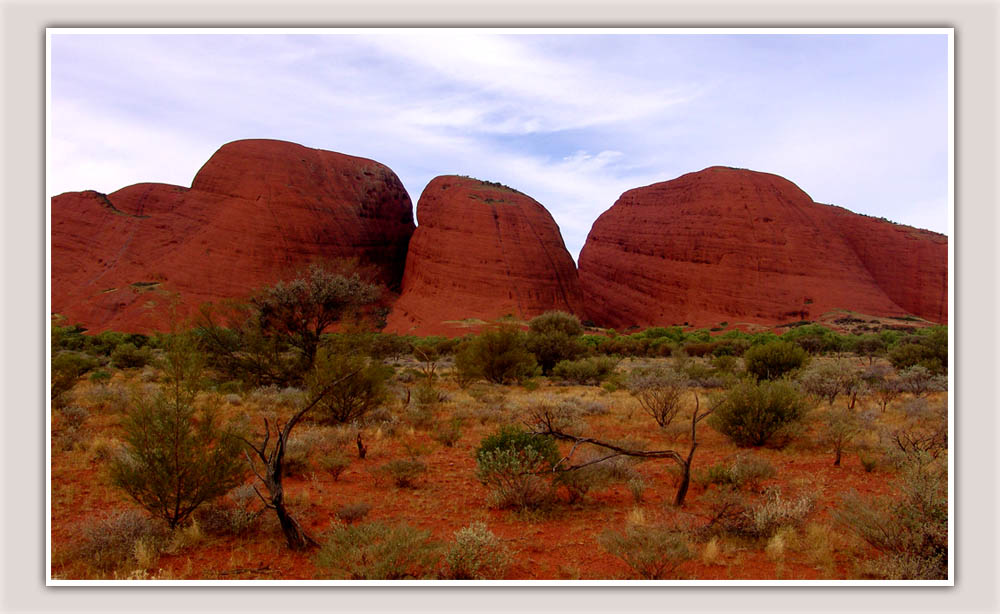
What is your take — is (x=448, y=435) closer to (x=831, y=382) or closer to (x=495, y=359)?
(x=495, y=359)

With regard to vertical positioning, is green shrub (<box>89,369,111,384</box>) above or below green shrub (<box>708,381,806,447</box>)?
below

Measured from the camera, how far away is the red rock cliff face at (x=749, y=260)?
47.1 metres

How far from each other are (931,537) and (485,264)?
42.4 m

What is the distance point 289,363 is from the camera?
13.5 metres

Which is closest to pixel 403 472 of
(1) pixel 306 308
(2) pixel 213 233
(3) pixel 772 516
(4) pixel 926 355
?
(3) pixel 772 516

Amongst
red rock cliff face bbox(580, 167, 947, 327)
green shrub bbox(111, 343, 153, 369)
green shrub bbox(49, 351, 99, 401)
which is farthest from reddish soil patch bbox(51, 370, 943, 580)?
red rock cliff face bbox(580, 167, 947, 327)

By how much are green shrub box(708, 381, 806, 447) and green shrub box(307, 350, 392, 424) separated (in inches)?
229

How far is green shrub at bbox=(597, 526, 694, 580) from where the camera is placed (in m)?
3.71

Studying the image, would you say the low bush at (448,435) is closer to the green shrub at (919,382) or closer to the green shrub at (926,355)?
the green shrub at (919,382)

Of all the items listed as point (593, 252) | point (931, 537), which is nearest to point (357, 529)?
point (931, 537)

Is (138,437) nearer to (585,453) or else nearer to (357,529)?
(357,529)

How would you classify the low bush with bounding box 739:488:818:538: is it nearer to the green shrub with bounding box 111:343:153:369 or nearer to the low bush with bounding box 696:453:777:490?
the low bush with bounding box 696:453:777:490

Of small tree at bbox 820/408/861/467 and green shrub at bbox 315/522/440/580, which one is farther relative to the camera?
small tree at bbox 820/408/861/467

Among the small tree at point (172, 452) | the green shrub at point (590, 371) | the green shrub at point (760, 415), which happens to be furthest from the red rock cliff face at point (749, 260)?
the small tree at point (172, 452)
